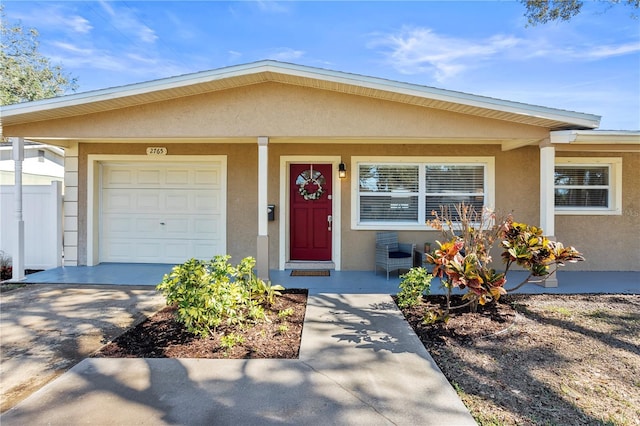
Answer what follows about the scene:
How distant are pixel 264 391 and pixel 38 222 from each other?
740 cm

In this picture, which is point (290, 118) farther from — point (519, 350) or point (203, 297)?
point (519, 350)

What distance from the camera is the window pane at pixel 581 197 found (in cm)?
737

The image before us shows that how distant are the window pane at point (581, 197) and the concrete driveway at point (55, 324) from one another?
26.2ft

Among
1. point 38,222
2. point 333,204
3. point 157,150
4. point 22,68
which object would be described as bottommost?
point 38,222

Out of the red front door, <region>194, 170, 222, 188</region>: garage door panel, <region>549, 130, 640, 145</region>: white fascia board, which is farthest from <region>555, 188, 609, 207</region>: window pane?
<region>194, 170, 222, 188</region>: garage door panel

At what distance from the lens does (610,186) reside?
7332 millimetres

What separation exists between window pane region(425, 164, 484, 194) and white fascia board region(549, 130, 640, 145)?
1.72 meters

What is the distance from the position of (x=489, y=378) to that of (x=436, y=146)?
5.21 m

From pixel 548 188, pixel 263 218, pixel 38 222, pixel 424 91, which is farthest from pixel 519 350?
pixel 38 222

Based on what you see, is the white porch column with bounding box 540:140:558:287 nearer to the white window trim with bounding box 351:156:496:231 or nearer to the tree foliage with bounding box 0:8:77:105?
the white window trim with bounding box 351:156:496:231

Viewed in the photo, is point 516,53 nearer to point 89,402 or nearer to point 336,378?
point 336,378

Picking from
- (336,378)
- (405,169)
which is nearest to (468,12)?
(405,169)

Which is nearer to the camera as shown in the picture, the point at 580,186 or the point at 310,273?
the point at 310,273

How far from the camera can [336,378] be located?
301cm
